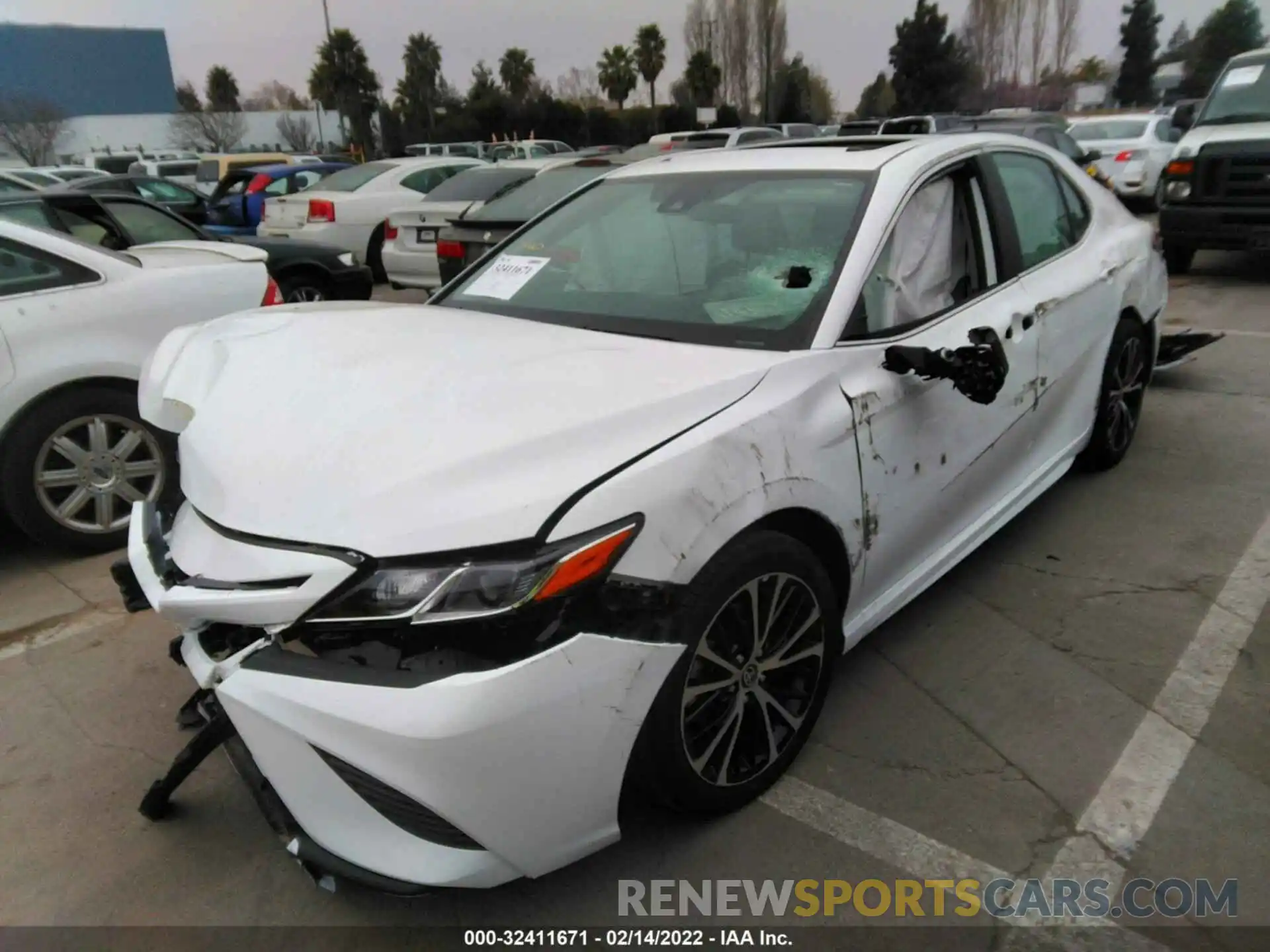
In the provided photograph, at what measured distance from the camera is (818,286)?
2.75 meters

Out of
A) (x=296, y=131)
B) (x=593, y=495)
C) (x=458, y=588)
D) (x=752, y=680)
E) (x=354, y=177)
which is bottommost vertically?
(x=752, y=680)

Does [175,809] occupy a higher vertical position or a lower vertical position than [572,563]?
lower

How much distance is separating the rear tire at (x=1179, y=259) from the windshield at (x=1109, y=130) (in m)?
7.02

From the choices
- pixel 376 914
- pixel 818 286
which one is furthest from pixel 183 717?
pixel 818 286

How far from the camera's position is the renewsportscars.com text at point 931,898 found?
221cm

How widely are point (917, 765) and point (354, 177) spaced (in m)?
11.4

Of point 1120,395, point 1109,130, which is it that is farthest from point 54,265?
point 1109,130

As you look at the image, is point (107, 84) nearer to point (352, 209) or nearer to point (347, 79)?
point (347, 79)

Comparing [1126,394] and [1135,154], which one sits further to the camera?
[1135,154]

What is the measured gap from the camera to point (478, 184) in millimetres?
9711

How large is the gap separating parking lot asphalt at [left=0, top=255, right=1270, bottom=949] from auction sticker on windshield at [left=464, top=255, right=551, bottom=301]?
1.74 meters

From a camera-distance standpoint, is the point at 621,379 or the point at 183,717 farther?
the point at 183,717

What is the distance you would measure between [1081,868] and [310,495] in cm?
204

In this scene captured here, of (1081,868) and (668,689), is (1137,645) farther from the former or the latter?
(668,689)
